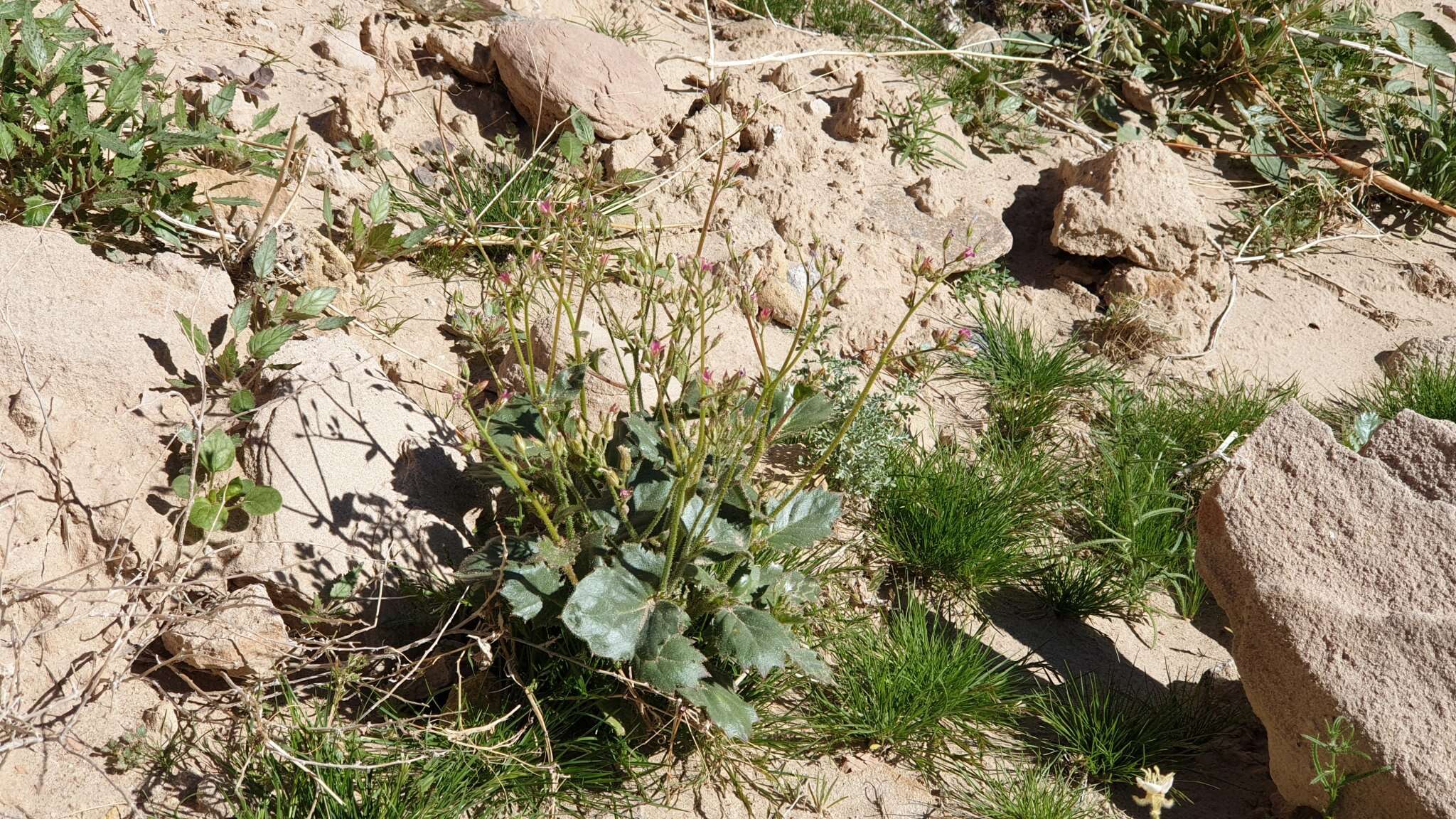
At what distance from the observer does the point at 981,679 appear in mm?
2885

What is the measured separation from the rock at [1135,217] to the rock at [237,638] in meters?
3.20

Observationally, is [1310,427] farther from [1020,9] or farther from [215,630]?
[1020,9]

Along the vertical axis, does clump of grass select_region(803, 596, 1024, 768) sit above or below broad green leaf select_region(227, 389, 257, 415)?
below

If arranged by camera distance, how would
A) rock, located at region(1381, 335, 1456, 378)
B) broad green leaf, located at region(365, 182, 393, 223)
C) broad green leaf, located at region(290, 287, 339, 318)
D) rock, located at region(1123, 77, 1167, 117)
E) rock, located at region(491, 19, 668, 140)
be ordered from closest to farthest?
broad green leaf, located at region(290, 287, 339, 318), broad green leaf, located at region(365, 182, 393, 223), rock, located at region(491, 19, 668, 140), rock, located at region(1381, 335, 1456, 378), rock, located at region(1123, 77, 1167, 117)

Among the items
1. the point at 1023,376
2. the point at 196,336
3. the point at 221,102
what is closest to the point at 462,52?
the point at 221,102

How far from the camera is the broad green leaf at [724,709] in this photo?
2.35 m

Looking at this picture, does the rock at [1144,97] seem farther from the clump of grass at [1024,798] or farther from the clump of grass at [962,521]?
the clump of grass at [1024,798]

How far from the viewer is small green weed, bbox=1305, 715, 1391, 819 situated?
2498 millimetres

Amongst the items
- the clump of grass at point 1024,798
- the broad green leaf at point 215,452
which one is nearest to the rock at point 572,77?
the broad green leaf at point 215,452

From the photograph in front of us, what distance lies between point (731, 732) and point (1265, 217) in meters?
3.72

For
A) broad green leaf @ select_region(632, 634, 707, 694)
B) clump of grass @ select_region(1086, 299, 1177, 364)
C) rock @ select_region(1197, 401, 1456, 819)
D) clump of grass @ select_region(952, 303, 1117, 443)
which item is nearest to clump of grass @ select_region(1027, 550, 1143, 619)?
rock @ select_region(1197, 401, 1456, 819)

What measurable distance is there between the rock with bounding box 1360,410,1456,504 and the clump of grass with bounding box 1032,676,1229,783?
0.76 m

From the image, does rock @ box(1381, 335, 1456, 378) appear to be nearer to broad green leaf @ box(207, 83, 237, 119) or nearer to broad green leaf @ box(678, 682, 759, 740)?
broad green leaf @ box(678, 682, 759, 740)

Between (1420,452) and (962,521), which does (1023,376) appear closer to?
(962,521)
